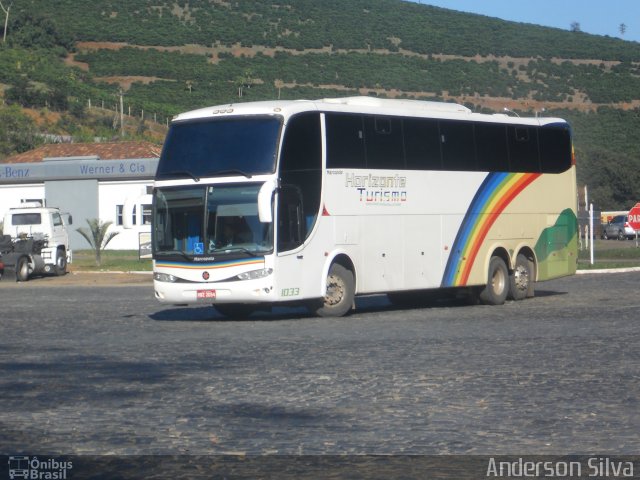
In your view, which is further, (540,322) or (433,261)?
(433,261)

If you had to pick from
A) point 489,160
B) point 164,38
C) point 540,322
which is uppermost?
point 164,38

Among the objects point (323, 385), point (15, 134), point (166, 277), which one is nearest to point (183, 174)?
point (166, 277)

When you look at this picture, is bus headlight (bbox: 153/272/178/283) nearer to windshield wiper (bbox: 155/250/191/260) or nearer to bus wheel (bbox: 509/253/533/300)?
windshield wiper (bbox: 155/250/191/260)

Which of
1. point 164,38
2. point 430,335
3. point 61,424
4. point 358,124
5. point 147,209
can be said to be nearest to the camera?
point 61,424

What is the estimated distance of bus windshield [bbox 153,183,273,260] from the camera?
20.1m

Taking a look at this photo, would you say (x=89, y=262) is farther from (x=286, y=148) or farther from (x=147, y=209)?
(x=286, y=148)

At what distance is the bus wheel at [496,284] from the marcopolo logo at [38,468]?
56.9 feet

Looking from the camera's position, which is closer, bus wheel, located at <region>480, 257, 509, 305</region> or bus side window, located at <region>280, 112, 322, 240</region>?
bus side window, located at <region>280, 112, 322, 240</region>

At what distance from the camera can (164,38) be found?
11388cm

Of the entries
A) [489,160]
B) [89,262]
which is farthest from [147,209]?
[489,160]

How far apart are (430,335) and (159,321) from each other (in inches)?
213

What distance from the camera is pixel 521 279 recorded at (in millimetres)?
25719

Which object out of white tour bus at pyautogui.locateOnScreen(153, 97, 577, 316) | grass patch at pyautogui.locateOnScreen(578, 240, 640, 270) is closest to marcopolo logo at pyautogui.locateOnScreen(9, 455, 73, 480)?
white tour bus at pyautogui.locateOnScreen(153, 97, 577, 316)

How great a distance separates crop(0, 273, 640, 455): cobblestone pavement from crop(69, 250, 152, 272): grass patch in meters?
20.9
